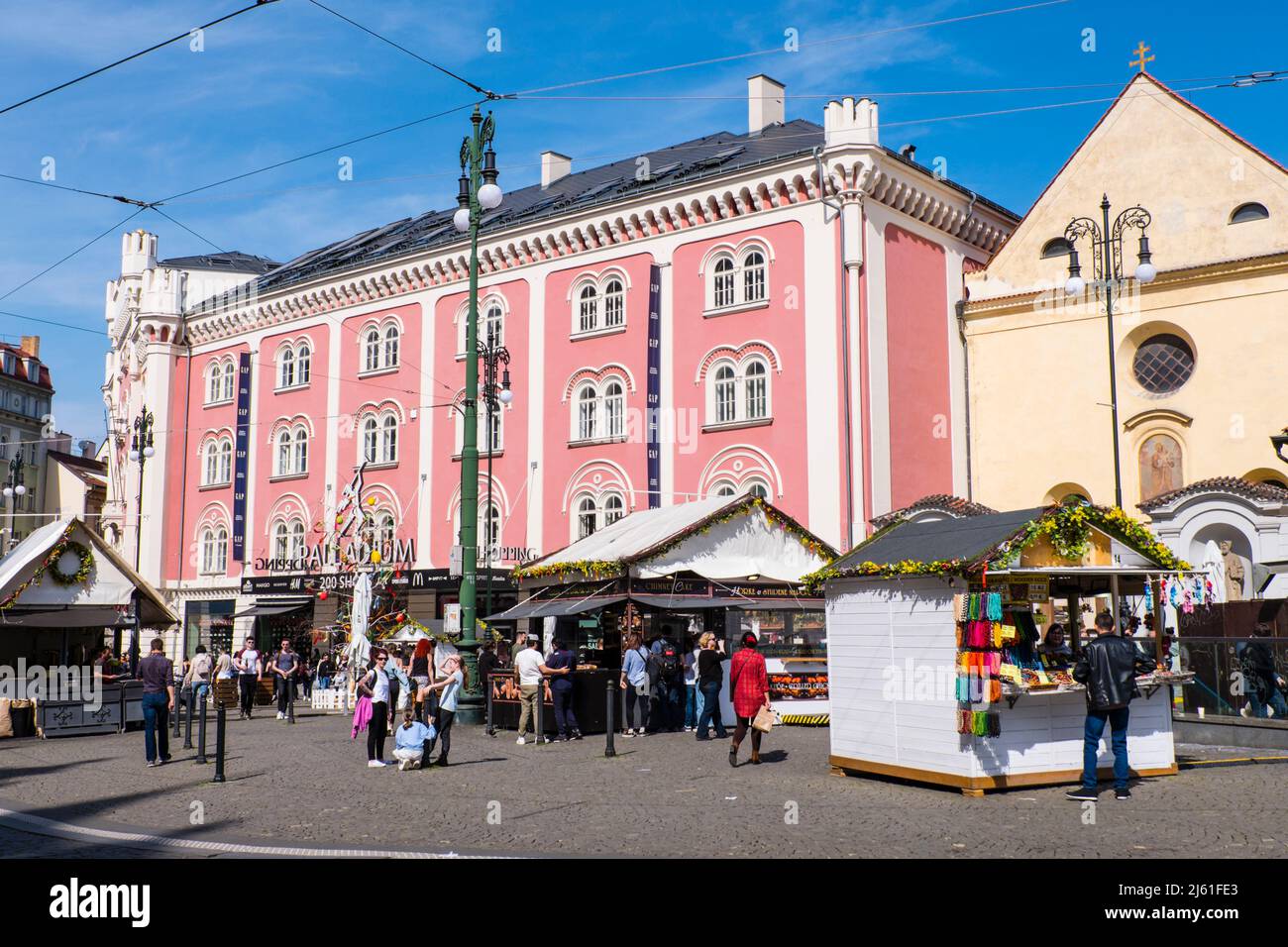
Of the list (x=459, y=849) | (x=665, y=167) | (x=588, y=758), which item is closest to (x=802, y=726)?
(x=588, y=758)

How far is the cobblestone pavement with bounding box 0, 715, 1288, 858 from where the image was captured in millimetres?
9703

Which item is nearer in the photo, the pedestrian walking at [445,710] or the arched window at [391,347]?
the pedestrian walking at [445,710]

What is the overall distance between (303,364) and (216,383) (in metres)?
5.62

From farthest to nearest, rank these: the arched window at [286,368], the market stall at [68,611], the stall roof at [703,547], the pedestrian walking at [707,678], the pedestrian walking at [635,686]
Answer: the arched window at [286,368] < the market stall at [68,611] < the stall roof at [703,547] < the pedestrian walking at [635,686] < the pedestrian walking at [707,678]

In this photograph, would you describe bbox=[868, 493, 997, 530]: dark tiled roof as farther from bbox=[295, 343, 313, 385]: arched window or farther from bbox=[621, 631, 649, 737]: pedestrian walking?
bbox=[295, 343, 313, 385]: arched window

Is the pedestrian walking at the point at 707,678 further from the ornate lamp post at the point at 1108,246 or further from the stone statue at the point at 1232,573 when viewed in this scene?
the ornate lamp post at the point at 1108,246

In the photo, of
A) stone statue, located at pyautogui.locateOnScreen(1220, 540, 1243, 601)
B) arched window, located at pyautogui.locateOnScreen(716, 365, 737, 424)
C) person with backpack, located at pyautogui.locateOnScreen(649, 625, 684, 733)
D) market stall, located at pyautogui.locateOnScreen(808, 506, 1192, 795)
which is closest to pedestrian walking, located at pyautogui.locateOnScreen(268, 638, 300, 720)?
person with backpack, located at pyautogui.locateOnScreen(649, 625, 684, 733)

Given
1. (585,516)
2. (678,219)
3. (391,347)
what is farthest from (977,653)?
(391,347)

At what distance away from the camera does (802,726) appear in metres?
21.4

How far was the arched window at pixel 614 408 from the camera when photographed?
35219mm

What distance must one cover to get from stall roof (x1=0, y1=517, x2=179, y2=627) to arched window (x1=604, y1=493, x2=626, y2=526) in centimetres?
1289

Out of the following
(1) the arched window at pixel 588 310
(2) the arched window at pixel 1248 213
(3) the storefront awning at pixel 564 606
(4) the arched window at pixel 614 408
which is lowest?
(3) the storefront awning at pixel 564 606

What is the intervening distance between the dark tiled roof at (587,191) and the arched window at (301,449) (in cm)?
540

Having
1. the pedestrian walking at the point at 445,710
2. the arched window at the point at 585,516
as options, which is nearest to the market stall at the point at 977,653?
the pedestrian walking at the point at 445,710
